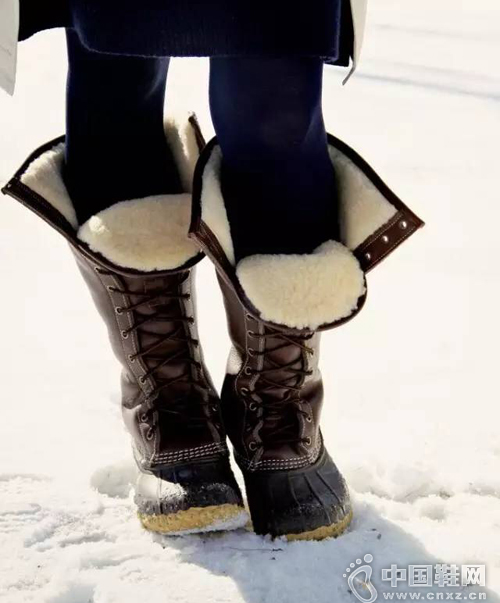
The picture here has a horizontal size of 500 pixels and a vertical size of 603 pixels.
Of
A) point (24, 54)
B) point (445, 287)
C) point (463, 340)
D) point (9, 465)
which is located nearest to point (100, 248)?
point (9, 465)

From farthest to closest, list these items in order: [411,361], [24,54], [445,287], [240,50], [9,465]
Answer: [24,54] < [445,287] < [411,361] < [9,465] < [240,50]

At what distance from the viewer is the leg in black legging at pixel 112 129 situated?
38.2 inches

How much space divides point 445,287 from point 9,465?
2.80ft

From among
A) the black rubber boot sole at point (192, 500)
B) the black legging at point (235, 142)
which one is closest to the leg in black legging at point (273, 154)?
the black legging at point (235, 142)

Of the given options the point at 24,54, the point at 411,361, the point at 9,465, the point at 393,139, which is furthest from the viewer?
the point at 24,54

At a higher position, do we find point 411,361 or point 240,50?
point 240,50

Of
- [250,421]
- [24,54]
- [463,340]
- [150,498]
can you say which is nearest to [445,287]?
[463,340]

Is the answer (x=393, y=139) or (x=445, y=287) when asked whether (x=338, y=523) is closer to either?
(x=445, y=287)

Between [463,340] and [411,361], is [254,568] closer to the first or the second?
[411,361]

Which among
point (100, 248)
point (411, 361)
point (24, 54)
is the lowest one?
point (411, 361)

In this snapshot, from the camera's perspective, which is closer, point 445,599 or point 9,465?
point 445,599

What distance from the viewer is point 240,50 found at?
2.63ft

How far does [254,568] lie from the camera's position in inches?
36.0

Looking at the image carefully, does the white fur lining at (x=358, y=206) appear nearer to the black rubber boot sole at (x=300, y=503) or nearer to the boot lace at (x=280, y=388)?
the boot lace at (x=280, y=388)
